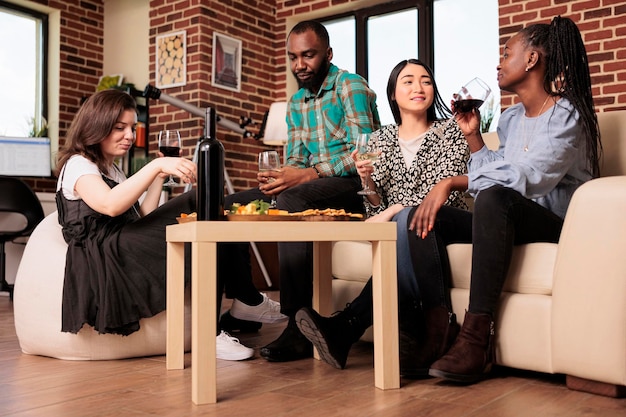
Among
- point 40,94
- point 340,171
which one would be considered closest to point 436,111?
point 340,171

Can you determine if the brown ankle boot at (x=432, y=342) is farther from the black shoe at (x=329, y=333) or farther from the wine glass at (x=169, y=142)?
the wine glass at (x=169, y=142)

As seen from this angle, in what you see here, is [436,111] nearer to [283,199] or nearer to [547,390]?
[283,199]

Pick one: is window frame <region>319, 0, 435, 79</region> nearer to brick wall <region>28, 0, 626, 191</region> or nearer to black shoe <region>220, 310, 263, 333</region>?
brick wall <region>28, 0, 626, 191</region>

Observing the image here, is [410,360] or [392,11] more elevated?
[392,11]

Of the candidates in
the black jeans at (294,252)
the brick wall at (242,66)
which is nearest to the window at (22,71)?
the brick wall at (242,66)

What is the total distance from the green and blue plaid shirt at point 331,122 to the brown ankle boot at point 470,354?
2.86 ft

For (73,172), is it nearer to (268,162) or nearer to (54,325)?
(54,325)

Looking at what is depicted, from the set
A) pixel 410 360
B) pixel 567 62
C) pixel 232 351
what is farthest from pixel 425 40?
pixel 410 360

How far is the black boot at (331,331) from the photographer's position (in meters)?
1.78

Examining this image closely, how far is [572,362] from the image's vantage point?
5.24ft

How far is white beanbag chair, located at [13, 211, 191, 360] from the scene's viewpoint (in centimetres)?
207

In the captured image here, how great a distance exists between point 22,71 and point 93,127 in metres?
3.71

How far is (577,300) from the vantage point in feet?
5.22

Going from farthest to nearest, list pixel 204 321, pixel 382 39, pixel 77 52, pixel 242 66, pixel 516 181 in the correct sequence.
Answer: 1. pixel 77 52
2. pixel 382 39
3. pixel 242 66
4. pixel 516 181
5. pixel 204 321
